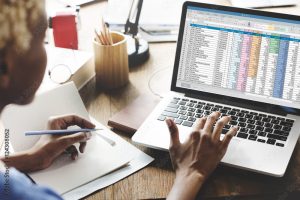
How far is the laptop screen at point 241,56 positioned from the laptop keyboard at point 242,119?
4 cm

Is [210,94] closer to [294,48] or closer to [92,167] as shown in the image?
[294,48]

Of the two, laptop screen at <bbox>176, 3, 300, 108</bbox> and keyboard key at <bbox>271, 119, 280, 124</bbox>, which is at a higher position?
laptop screen at <bbox>176, 3, 300, 108</bbox>

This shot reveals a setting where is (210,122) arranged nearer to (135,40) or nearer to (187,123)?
(187,123)

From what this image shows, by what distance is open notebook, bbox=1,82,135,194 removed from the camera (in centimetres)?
109

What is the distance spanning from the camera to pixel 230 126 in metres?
1.19

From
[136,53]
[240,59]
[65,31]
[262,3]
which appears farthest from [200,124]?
[262,3]

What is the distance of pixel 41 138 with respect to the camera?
116 cm

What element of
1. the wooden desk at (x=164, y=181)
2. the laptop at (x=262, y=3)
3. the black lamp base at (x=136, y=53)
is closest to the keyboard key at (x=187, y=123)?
the wooden desk at (x=164, y=181)

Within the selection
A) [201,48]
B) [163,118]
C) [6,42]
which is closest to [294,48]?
[201,48]

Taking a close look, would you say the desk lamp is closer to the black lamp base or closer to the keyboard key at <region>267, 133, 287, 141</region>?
the black lamp base

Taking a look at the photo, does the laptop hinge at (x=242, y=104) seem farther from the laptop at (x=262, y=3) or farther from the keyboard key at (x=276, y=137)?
the laptop at (x=262, y=3)

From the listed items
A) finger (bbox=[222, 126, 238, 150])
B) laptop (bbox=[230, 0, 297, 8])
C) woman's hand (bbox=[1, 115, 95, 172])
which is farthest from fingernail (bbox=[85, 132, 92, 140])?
laptop (bbox=[230, 0, 297, 8])

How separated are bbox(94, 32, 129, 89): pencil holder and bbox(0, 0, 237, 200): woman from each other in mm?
239

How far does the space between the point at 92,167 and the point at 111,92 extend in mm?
338
